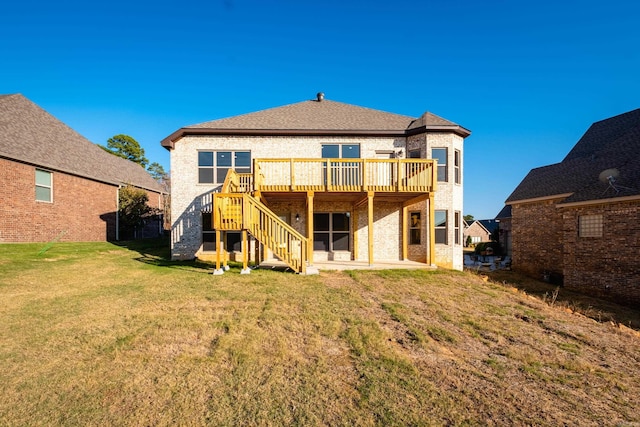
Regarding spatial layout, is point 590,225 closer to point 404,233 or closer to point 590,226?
point 590,226

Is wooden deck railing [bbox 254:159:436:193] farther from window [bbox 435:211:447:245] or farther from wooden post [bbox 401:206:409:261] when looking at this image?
window [bbox 435:211:447:245]

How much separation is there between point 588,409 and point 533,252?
15.4 meters

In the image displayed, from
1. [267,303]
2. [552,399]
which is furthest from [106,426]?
[552,399]

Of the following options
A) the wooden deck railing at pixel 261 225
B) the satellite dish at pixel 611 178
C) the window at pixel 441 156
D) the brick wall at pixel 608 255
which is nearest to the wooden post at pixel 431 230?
the window at pixel 441 156

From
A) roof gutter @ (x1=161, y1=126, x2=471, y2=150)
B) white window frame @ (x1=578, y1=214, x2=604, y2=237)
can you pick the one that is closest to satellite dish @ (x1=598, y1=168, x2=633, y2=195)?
white window frame @ (x1=578, y1=214, x2=604, y2=237)

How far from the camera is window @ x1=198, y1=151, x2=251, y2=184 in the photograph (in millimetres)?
13008

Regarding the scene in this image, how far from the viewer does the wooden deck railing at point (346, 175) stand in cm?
1073

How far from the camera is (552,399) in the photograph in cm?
314

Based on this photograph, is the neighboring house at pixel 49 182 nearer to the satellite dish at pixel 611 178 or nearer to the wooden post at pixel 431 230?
the wooden post at pixel 431 230

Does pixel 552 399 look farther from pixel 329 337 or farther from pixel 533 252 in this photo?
pixel 533 252

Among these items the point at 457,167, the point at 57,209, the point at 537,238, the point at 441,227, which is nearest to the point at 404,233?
the point at 441,227

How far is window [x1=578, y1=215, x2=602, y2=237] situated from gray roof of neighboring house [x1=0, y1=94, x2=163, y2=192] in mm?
24925

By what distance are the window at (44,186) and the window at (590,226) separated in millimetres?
25122

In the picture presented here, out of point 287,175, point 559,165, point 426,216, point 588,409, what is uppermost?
point 559,165
